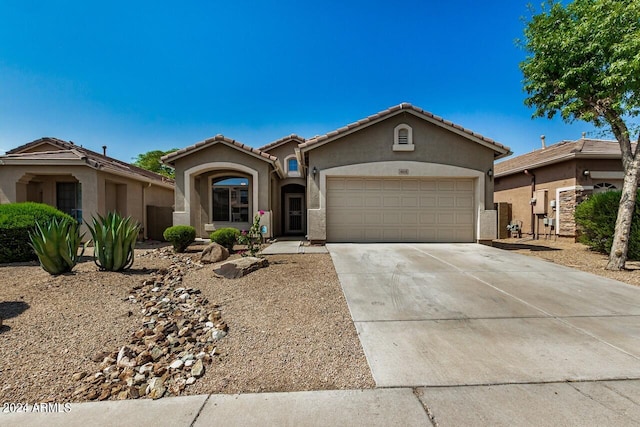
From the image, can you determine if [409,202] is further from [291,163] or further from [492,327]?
[291,163]

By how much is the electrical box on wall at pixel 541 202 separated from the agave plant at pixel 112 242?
16.9 m

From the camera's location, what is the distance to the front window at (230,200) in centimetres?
1330

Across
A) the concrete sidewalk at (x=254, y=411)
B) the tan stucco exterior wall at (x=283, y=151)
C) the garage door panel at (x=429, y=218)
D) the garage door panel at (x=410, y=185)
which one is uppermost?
the tan stucco exterior wall at (x=283, y=151)

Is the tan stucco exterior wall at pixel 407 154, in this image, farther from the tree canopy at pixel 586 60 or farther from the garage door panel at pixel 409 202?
the tree canopy at pixel 586 60

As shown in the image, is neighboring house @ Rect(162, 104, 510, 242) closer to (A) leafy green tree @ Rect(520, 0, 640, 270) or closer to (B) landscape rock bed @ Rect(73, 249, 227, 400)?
(A) leafy green tree @ Rect(520, 0, 640, 270)

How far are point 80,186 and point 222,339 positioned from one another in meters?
13.4

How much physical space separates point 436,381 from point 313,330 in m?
1.58

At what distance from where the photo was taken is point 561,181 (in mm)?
13648

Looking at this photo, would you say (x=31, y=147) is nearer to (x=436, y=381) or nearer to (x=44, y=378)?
(x=44, y=378)

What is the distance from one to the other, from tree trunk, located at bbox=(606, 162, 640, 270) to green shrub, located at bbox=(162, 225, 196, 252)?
12278 mm

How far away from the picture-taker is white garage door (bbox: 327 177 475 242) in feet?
37.2

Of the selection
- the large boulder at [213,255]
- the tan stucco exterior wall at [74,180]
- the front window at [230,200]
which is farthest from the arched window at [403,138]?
the tan stucco exterior wall at [74,180]

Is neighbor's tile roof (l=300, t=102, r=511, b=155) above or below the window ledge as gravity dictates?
above

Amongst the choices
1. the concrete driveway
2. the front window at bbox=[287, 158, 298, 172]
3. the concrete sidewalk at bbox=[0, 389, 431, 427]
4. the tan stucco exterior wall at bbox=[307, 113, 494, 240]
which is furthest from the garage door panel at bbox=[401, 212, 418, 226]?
the front window at bbox=[287, 158, 298, 172]
